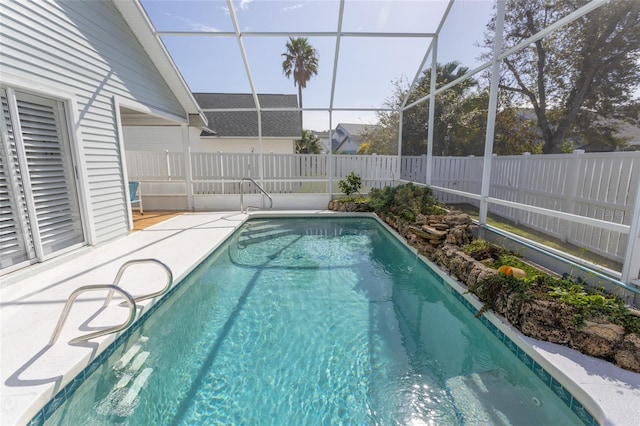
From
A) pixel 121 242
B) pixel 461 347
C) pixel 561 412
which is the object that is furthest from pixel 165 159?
pixel 561 412

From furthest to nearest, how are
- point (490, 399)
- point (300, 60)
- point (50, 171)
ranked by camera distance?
point (300, 60)
point (50, 171)
point (490, 399)

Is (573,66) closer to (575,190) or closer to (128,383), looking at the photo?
(575,190)

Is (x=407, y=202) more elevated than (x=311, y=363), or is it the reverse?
(x=407, y=202)

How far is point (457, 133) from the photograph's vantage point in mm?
7633

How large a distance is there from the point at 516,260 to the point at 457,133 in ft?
15.7

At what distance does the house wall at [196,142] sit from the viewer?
1383 centimetres

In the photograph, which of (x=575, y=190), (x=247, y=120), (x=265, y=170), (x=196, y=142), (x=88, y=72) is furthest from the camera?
(x=247, y=120)

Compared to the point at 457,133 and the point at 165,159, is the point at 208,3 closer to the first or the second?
the point at 165,159

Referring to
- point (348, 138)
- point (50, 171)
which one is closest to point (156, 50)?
point (50, 171)

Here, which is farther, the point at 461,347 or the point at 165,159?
the point at 165,159

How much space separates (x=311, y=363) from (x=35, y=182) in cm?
407

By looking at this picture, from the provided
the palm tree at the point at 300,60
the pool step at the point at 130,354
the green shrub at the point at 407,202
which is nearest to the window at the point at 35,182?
the pool step at the point at 130,354

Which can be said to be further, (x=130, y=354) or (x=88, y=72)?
(x=88, y=72)

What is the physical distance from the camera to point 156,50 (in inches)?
240
